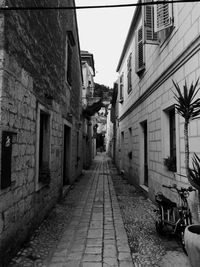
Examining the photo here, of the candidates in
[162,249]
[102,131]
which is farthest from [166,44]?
[102,131]

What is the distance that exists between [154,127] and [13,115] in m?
3.97

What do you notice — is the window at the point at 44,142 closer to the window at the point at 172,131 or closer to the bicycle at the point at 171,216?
the bicycle at the point at 171,216

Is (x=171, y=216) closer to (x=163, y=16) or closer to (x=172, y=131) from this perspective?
(x=172, y=131)

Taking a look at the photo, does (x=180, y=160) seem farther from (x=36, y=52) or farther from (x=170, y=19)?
(x=36, y=52)

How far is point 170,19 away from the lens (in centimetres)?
457

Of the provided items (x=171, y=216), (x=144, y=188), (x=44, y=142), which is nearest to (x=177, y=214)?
(x=171, y=216)

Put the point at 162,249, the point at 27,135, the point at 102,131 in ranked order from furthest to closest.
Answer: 1. the point at 102,131
2. the point at 27,135
3. the point at 162,249

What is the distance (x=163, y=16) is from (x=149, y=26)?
1.02 metres

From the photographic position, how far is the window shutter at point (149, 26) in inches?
221

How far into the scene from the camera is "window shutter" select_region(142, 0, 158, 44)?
5.60m

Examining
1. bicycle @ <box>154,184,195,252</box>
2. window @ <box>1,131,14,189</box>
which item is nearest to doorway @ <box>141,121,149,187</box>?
bicycle @ <box>154,184,195,252</box>

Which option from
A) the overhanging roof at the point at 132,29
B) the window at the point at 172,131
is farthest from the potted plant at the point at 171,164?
the overhanging roof at the point at 132,29

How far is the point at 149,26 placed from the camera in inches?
226

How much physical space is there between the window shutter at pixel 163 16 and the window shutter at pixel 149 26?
754 millimetres
